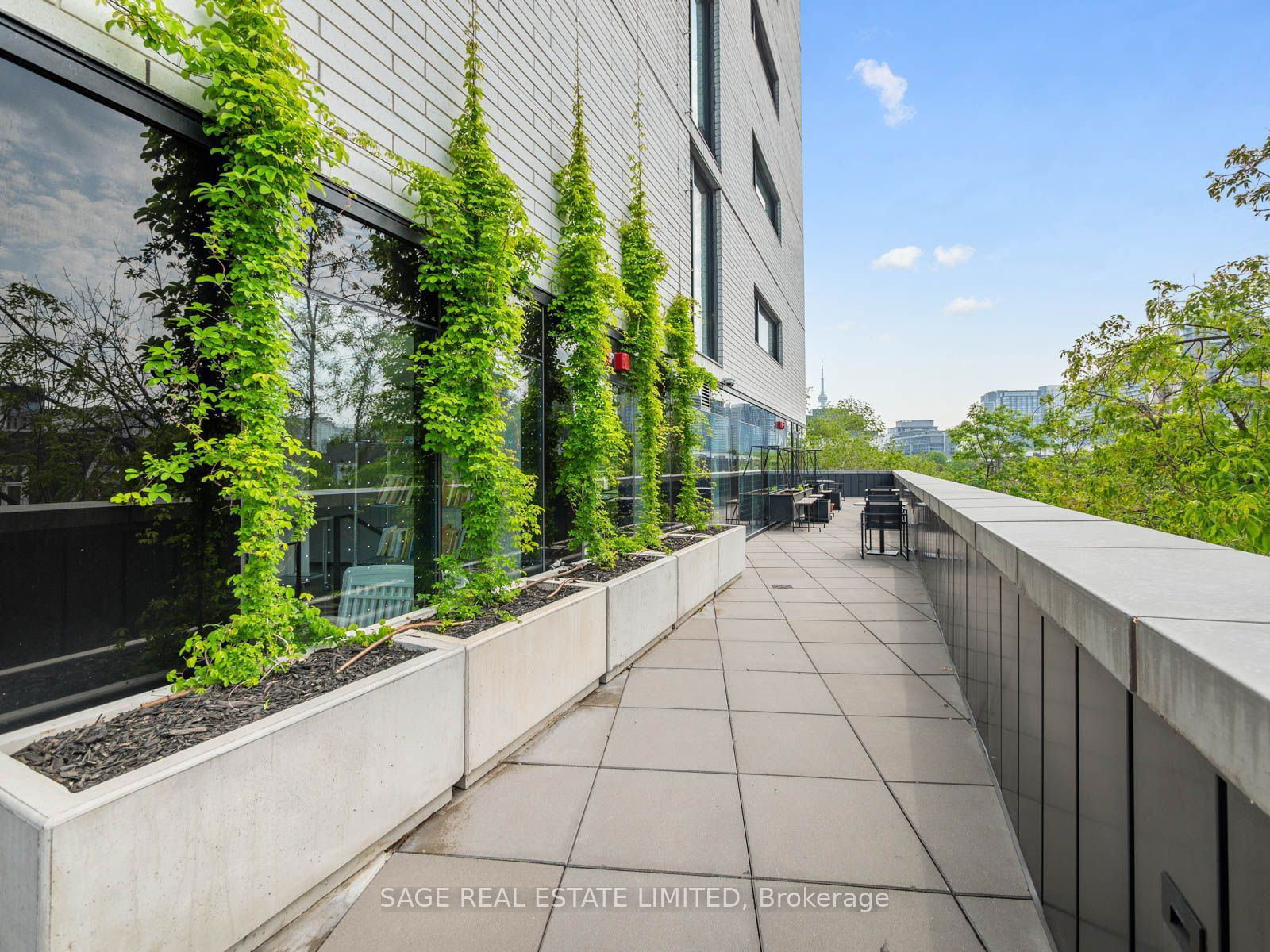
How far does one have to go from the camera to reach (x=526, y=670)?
3416 mm

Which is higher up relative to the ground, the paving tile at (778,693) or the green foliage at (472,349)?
the green foliage at (472,349)

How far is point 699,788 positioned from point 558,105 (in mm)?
5915

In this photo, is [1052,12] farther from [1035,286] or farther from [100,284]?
[100,284]

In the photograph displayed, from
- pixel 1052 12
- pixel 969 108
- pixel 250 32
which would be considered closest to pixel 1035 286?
pixel 969 108

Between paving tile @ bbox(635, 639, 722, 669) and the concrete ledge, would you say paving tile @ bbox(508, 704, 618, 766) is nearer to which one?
paving tile @ bbox(635, 639, 722, 669)

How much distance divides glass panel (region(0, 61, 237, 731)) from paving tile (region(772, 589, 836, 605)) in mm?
6236

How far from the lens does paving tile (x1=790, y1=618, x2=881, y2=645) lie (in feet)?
18.9

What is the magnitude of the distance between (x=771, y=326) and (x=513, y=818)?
1715 cm

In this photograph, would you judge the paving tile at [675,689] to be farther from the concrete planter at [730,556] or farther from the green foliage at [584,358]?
the concrete planter at [730,556]

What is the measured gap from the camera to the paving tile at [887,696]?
13.2 feet

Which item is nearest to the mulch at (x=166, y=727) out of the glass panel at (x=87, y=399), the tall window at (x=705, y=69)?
the glass panel at (x=87, y=399)

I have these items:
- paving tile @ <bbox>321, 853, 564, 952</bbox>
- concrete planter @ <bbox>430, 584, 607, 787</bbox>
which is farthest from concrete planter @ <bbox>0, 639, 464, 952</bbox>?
concrete planter @ <bbox>430, 584, 607, 787</bbox>

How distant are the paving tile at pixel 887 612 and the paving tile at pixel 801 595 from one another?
44 cm

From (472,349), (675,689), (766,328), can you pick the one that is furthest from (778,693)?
(766,328)
